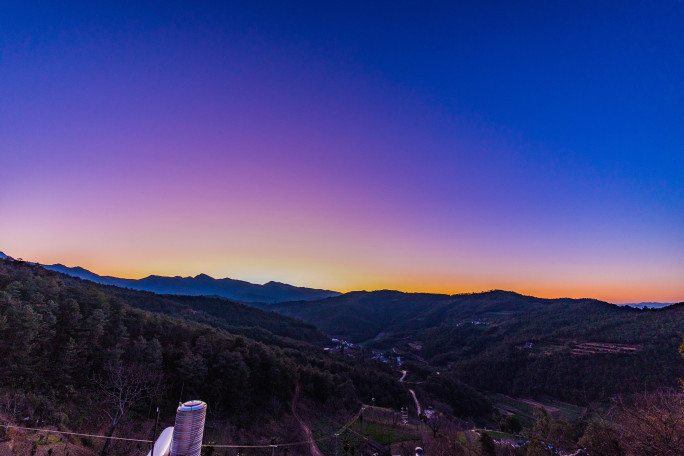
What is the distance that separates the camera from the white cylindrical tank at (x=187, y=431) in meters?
3.75

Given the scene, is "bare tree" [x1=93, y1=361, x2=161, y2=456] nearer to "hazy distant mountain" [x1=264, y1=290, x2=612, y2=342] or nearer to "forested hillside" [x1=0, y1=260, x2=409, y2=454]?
"forested hillside" [x1=0, y1=260, x2=409, y2=454]

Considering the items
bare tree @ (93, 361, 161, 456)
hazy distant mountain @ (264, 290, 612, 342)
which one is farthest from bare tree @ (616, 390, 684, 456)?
hazy distant mountain @ (264, 290, 612, 342)

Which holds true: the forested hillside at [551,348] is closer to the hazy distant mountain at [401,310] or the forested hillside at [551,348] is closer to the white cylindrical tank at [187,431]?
the hazy distant mountain at [401,310]

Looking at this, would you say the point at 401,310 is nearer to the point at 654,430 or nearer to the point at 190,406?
the point at 654,430

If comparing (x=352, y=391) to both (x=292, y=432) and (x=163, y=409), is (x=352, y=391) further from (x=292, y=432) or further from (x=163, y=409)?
(x=163, y=409)

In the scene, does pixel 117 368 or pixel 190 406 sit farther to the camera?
pixel 117 368

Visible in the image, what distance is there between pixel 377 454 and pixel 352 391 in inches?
571

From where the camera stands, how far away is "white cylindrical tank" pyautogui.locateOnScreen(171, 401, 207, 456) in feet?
12.3

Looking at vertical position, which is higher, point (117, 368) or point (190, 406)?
point (190, 406)

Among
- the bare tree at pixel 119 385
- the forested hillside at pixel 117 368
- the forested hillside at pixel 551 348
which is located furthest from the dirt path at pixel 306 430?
the forested hillside at pixel 551 348

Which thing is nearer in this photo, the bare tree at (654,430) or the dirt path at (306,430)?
the bare tree at (654,430)

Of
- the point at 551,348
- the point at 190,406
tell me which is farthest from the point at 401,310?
the point at 190,406

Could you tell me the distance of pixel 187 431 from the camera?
3809mm

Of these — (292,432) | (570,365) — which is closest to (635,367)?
(570,365)
